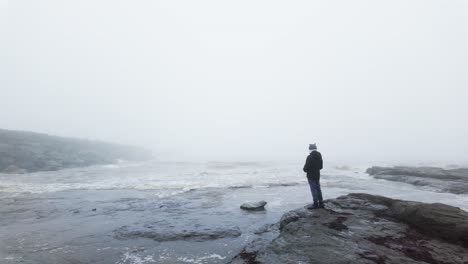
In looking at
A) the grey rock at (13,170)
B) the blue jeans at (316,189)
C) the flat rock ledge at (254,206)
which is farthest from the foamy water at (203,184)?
the blue jeans at (316,189)

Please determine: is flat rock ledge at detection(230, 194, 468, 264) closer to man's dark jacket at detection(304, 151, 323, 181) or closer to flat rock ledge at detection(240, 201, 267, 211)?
man's dark jacket at detection(304, 151, 323, 181)

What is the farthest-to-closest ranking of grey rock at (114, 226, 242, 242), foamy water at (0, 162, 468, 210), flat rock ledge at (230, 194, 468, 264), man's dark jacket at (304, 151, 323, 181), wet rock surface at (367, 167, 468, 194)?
1. wet rock surface at (367, 167, 468, 194)
2. foamy water at (0, 162, 468, 210)
3. man's dark jacket at (304, 151, 323, 181)
4. grey rock at (114, 226, 242, 242)
5. flat rock ledge at (230, 194, 468, 264)

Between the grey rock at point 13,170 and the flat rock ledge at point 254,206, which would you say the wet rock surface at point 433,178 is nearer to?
the flat rock ledge at point 254,206

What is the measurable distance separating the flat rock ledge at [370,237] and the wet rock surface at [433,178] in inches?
803

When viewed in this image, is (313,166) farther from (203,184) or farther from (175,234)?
(203,184)

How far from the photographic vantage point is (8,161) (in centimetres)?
4953

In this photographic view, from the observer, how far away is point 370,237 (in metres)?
9.70

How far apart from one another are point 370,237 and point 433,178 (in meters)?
31.2

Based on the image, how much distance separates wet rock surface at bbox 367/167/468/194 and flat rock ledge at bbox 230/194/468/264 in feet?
66.9

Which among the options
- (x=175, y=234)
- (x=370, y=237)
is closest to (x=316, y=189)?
(x=370, y=237)

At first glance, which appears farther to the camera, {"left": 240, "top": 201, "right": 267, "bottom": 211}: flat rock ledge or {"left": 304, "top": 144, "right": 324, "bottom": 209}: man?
{"left": 240, "top": 201, "right": 267, "bottom": 211}: flat rock ledge

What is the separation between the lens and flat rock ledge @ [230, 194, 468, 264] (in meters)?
8.16

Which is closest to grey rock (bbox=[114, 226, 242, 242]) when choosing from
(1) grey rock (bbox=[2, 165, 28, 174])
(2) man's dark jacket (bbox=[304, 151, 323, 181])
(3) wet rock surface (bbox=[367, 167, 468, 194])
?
(2) man's dark jacket (bbox=[304, 151, 323, 181])

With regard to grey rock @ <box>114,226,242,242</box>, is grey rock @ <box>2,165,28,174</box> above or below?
above
